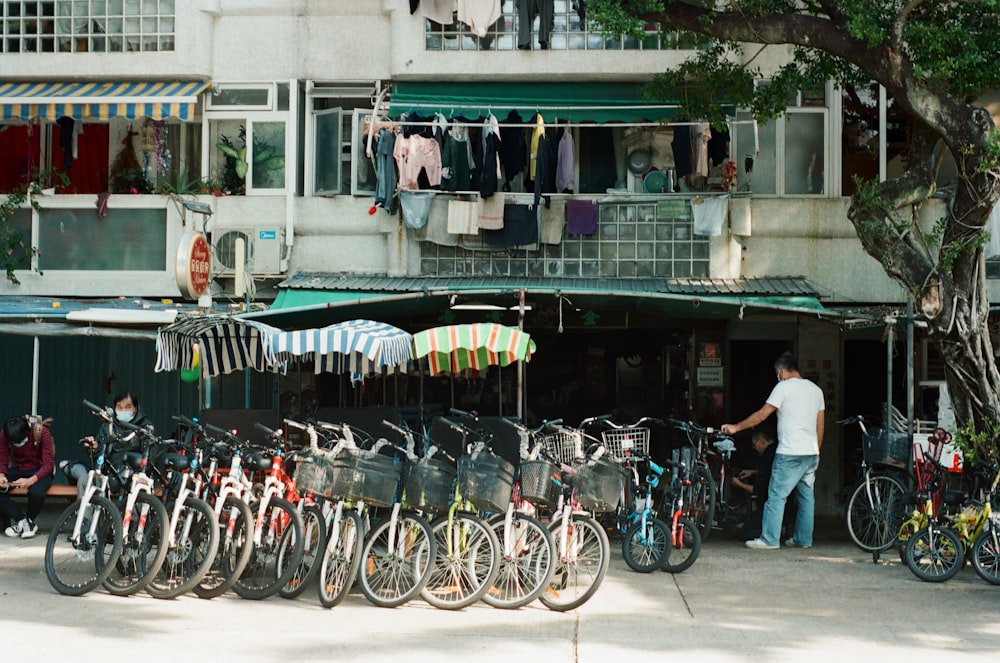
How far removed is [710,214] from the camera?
15.4 m

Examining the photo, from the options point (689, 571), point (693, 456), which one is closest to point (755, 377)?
point (693, 456)

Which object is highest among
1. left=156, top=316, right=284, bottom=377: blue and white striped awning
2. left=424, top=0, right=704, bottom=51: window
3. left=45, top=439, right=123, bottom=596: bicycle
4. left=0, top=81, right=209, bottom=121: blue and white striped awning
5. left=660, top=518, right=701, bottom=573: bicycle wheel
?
left=424, top=0, right=704, bottom=51: window

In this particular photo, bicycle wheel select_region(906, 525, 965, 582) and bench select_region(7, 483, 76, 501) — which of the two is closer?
bicycle wheel select_region(906, 525, 965, 582)

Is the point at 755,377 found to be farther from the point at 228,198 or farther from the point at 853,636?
the point at 853,636

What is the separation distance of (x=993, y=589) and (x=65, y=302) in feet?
35.4

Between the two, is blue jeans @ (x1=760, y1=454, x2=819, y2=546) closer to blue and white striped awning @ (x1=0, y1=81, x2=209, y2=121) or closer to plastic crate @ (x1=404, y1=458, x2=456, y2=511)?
plastic crate @ (x1=404, y1=458, x2=456, y2=511)

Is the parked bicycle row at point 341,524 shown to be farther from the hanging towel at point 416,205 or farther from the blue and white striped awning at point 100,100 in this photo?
the blue and white striped awning at point 100,100

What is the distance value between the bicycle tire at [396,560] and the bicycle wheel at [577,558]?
0.87 metres

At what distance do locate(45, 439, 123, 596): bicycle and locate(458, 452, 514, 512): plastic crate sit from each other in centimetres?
245

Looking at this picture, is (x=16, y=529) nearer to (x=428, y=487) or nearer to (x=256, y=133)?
(x=428, y=487)

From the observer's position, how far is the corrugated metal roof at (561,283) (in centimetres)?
1472

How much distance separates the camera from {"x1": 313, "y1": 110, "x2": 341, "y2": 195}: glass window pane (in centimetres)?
1639

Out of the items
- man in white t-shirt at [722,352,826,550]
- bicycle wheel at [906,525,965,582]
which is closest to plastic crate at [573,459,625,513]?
bicycle wheel at [906,525,965,582]

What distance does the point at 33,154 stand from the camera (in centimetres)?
1686
